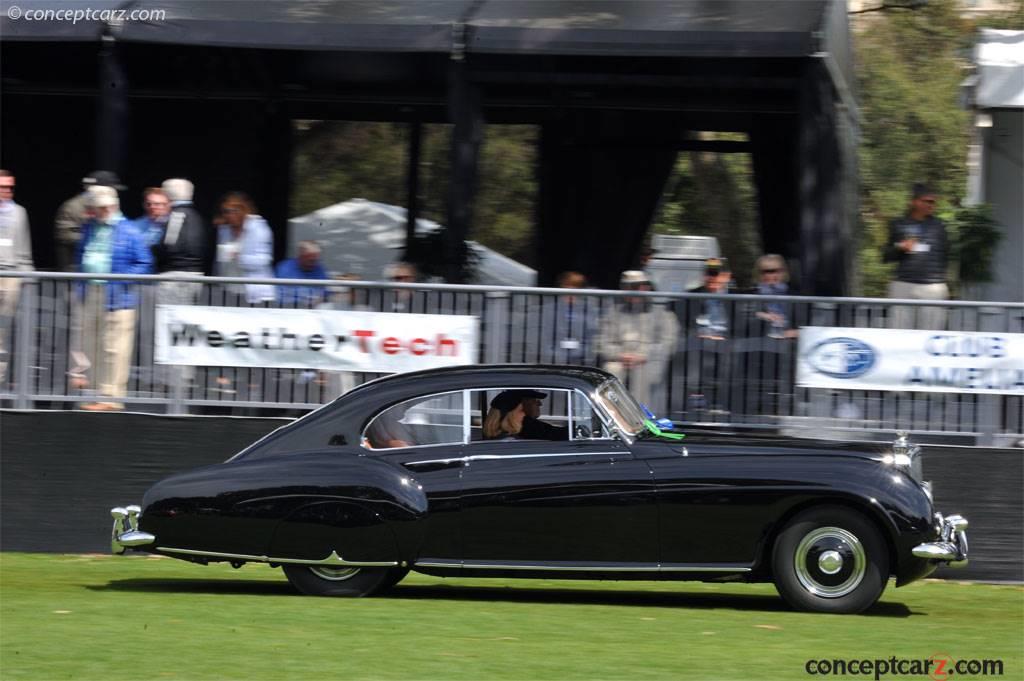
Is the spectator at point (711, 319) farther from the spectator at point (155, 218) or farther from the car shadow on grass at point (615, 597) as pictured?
the spectator at point (155, 218)

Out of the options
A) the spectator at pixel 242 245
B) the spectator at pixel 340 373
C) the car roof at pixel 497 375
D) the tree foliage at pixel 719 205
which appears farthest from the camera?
the tree foliage at pixel 719 205

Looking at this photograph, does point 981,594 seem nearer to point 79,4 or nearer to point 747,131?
point 747,131

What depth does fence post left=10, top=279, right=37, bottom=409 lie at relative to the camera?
1178 centimetres

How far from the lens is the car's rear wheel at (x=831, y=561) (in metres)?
8.98

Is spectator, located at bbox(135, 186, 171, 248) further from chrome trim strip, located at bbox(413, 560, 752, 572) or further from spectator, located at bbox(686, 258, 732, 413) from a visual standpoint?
chrome trim strip, located at bbox(413, 560, 752, 572)

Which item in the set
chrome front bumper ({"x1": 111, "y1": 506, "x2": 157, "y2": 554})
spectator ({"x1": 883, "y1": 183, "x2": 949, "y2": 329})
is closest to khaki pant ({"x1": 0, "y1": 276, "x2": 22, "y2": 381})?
chrome front bumper ({"x1": 111, "y1": 506, "x2": 157, "y2": 554})

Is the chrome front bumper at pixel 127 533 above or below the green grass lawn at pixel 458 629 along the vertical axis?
above

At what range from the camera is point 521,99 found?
1677cm

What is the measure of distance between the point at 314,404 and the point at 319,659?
4.39 m

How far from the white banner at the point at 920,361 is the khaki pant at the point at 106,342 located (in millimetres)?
5081

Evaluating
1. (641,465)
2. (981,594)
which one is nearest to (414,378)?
(641,465)

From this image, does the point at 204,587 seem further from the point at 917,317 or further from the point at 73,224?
the point at 917,317

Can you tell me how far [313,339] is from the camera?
11594 millimetres

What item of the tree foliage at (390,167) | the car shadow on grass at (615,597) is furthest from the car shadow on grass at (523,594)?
the tree foliage at (390,167)
